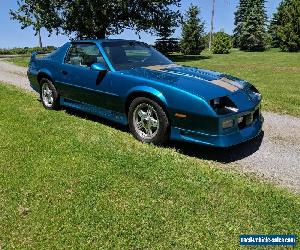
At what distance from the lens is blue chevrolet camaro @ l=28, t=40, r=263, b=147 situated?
5184mm

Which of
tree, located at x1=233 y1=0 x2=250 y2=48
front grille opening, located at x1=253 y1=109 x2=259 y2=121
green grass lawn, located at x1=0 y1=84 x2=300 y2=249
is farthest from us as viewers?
tree, located at x1=233 y1=0 x2=250 y2=48

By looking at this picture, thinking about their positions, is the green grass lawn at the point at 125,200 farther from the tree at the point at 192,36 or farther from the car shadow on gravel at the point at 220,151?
the tree at the point at 192,36

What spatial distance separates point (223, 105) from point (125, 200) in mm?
1999

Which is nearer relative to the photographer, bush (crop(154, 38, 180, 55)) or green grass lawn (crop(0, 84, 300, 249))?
green grass lawn (crop(0, 84, 300, 249))

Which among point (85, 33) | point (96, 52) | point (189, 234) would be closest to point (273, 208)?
point (189, 234)

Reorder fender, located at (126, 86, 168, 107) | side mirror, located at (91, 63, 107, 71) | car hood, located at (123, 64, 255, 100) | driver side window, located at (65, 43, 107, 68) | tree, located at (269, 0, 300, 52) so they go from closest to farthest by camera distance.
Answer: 1. car hood, located at (123, 64, 255, 100)
2. fender, located at (126, 86, 168, 107)
3. side mirror, located at (91, 63, 107, 71)
4. driver side window, located at (65, 43, 107, 68)
5. tree, located at (269, 0, 300, 52)

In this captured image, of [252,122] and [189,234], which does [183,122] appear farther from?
[189,234]

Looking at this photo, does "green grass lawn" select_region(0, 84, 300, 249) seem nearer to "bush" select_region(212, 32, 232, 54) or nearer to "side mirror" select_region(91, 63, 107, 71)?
"side mirror" select_region(91, 63, 107, 71)

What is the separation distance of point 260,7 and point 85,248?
54.1 meters

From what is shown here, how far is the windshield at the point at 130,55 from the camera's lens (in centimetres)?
646

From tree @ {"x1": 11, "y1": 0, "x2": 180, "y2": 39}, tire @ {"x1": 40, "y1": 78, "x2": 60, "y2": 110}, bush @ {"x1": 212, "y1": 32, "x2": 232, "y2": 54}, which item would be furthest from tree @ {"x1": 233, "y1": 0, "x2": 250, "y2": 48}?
tire @ {"x1": 40, "y1": 78, "x2": 60, "y2": 110}

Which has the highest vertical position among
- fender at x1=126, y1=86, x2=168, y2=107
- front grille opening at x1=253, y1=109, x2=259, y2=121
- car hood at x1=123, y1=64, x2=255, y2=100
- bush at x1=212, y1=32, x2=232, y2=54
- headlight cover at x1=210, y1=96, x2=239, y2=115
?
car hood at x1=123, y1=64, x2=255, y2=100

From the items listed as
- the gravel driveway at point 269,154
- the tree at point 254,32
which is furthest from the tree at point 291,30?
the gravel driveway at point 269,154

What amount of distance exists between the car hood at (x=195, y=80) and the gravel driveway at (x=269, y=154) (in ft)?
2.93
